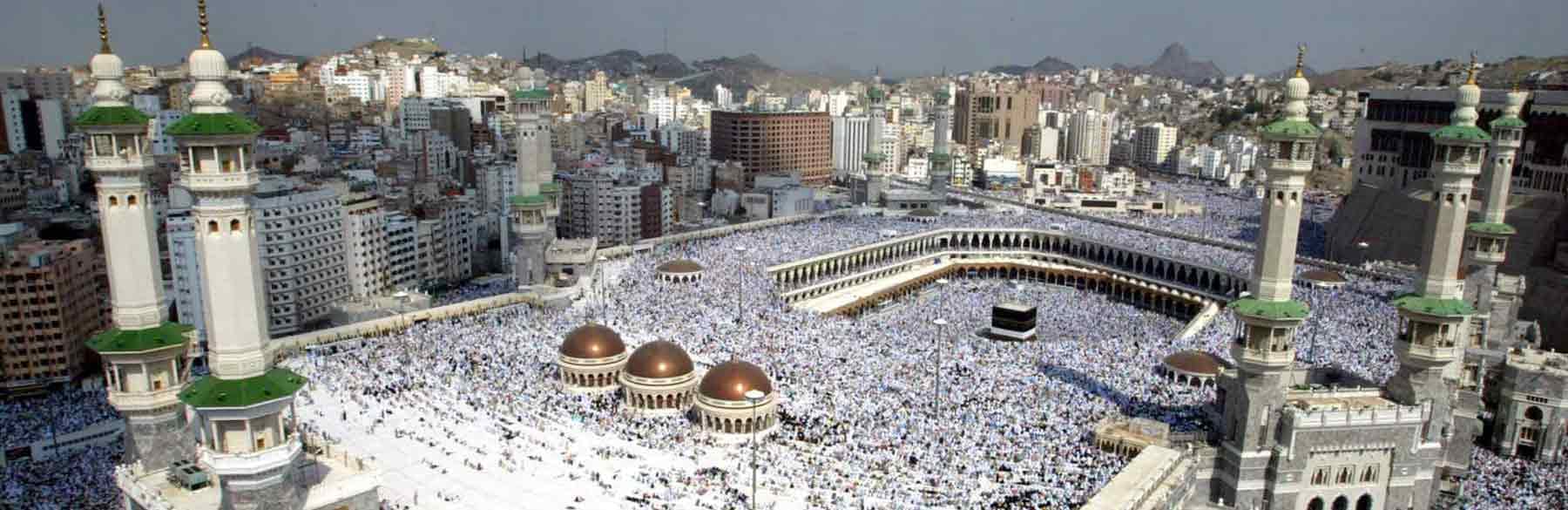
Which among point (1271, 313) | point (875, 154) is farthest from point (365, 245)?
point (1271, 313)

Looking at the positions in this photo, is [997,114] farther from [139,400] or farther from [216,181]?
[216,181]

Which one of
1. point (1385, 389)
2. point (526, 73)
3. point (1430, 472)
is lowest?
point (1430, 472)

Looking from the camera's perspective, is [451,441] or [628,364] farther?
[628,364]

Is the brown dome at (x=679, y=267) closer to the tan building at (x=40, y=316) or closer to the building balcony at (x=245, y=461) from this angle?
the tan building at (x=40, y=316)

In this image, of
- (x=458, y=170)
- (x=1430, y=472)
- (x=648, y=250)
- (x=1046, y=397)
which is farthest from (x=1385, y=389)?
(x=458, y=170)

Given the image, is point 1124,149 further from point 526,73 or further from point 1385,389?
point 1385,389

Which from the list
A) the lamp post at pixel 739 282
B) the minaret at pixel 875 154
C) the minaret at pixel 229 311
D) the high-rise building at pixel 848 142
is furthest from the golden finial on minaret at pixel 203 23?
the high-rise building at pixel 848 142
